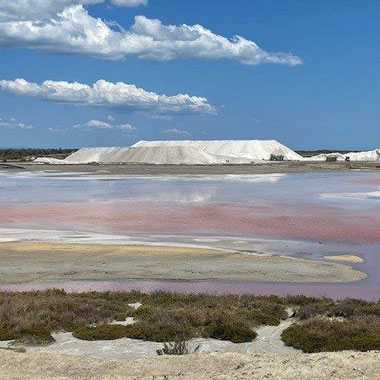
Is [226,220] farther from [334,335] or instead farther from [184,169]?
[184,169]

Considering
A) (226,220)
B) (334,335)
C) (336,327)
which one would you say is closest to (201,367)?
(334,335)

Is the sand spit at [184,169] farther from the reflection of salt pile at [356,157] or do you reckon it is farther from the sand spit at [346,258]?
the sand spit at [346,258]

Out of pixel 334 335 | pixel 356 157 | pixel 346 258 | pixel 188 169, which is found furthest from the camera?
pixel 356 157

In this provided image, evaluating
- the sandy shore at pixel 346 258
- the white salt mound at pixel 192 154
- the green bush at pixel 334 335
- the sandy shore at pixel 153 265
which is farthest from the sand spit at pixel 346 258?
the white salt mound at pixel 192 154

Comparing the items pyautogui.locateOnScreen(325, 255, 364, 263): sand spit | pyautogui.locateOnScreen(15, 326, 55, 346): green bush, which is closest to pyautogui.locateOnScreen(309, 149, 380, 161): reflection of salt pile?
pyautogui.locateOnScreen(325, 255, 364, 263): sand spit

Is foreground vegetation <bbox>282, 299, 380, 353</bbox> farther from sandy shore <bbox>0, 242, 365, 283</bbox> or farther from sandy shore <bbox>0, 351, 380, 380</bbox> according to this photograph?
sandy shore <bbox>0, 242, 365, 283</bbox>

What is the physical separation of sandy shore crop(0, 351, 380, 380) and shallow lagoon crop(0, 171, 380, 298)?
6996mm

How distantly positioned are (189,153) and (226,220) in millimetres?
100720

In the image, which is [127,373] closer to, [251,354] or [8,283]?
Answer: [251,354]

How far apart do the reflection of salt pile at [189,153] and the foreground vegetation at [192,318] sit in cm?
11407

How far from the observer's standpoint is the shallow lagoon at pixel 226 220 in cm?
1812

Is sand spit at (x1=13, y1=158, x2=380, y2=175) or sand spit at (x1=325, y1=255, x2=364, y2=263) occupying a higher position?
sand spit at (x1=13, y1=158, x2=380, y2=175)

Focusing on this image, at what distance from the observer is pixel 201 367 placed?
953cm

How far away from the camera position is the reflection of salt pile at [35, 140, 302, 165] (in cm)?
13200
